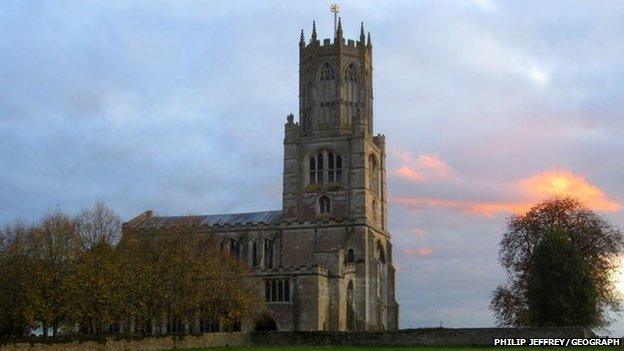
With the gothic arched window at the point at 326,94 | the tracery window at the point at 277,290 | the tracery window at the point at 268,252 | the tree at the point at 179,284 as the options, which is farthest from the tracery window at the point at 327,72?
the tree at the point at 179,284

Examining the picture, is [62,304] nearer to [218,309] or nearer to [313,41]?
[218,309]

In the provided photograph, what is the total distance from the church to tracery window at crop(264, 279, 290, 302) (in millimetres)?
100

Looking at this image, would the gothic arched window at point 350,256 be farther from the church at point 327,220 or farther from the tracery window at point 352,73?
the tracery window at point 352,73

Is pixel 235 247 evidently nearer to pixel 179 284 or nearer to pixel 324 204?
pixel 324 204

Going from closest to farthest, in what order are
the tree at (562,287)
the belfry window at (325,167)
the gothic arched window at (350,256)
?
the tree at (562,287), the gothic arched window at (350,256), the belfry window at (325,167)

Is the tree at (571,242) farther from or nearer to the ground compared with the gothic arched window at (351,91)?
nearer to the ground

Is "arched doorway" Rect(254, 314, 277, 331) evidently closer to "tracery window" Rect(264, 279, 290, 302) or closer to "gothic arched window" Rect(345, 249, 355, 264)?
"tracery window" Rect(264, 279, 290, 302)

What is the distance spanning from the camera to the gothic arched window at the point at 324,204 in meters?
97.3

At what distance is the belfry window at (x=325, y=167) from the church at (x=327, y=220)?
0.37 ft

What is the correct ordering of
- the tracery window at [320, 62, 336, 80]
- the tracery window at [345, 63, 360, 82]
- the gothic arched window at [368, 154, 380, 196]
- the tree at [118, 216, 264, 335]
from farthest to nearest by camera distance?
the tracery window at [345, 63, 360, 82], the tracery window at [320, 62, 336, 80], the gothic arched window at [368, 154, 380, 196], the tree at [118, 216, 264, 335]

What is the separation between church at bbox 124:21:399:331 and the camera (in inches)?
3408

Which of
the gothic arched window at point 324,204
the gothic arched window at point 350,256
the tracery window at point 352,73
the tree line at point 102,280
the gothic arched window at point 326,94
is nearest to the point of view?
the tree line at point 102,280

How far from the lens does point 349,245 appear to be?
93.2 meters

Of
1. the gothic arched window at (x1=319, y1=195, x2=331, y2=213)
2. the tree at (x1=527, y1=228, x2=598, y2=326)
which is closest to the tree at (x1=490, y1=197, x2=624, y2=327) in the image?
the tree at (x1=527, y1=228, x2=598, y2=326)
